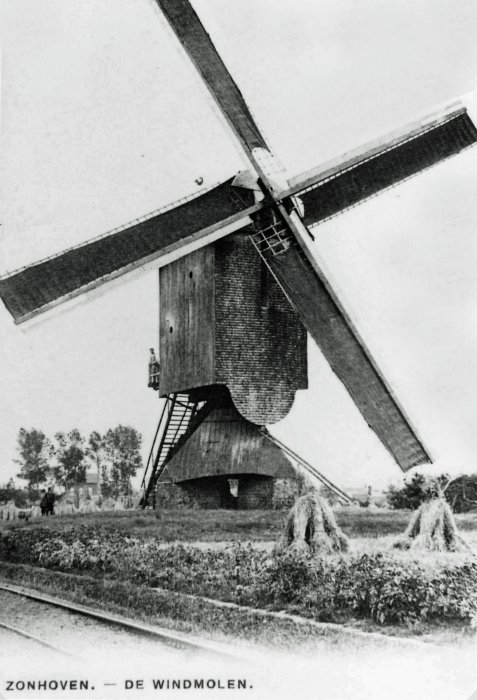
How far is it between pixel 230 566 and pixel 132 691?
1776 millimetres

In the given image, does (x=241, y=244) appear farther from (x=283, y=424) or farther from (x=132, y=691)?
(x=132, y=691)

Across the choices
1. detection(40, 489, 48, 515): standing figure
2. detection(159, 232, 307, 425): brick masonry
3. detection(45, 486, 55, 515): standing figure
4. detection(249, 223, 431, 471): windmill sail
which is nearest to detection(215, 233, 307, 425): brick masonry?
detection(159, 232, 307, 425): brick masonry

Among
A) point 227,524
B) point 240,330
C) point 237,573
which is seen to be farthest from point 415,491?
point 240,330

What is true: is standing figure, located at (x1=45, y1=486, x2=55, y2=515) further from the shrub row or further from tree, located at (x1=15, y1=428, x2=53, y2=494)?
the shrub row

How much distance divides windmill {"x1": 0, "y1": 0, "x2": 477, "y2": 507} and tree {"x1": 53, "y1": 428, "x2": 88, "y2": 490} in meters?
1.76

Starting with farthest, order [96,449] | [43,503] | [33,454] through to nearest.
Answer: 1. [43,503]
2. [96,449]
3. [33,454]

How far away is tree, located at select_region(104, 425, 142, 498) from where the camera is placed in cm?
1162

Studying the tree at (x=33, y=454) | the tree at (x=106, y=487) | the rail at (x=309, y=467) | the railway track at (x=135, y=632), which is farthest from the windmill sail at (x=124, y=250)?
the tree at (x=106, y=487)

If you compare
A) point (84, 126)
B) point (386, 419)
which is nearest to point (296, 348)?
point (386, 419)

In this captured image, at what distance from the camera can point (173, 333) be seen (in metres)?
12.2

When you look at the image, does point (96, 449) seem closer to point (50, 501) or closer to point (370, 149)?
point (50, 501)

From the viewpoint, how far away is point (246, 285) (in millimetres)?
11711

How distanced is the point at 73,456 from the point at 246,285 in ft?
11.6

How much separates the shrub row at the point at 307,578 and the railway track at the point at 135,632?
0.65m
